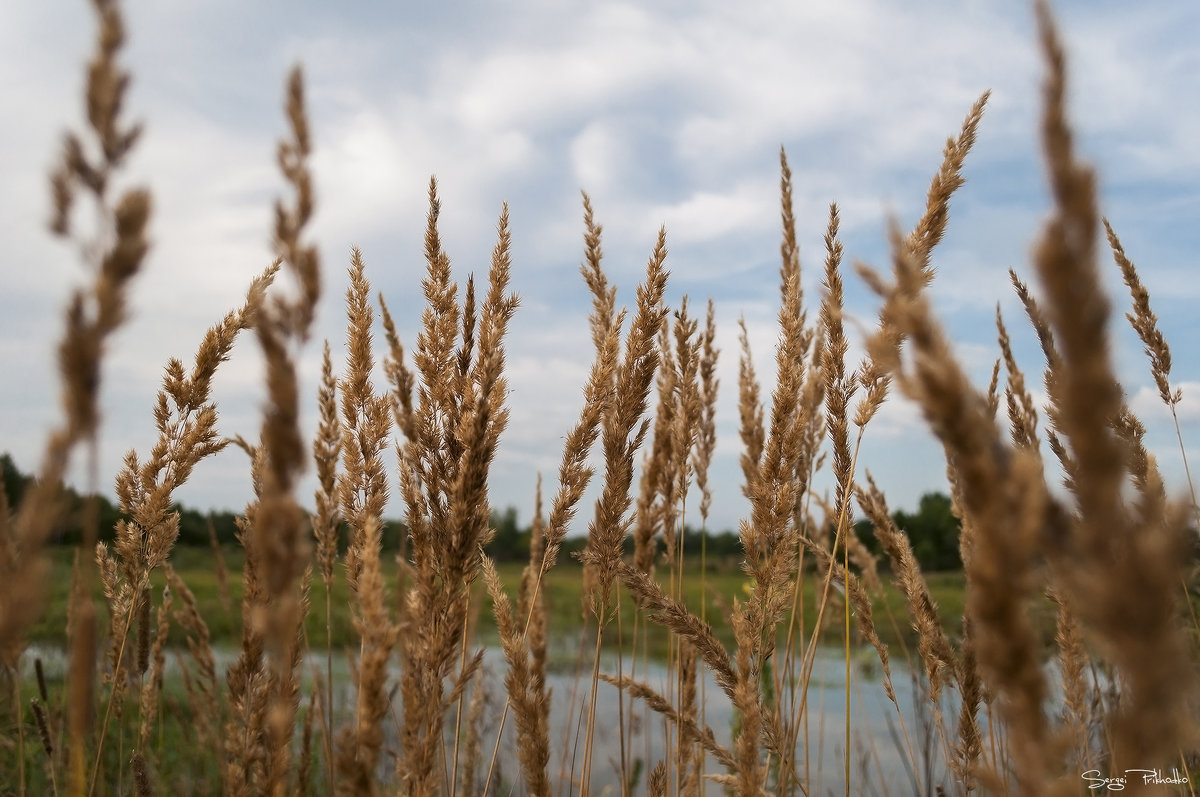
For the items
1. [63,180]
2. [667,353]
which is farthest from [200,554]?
[63,180]

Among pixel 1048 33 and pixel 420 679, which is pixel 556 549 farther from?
pixel 1048 33

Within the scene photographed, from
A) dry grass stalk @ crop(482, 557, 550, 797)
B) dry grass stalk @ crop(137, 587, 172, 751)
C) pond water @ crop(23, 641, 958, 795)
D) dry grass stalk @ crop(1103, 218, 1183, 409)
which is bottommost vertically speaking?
pond water @ crop(23, 641, 958, 795)

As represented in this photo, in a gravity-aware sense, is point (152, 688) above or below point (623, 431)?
below

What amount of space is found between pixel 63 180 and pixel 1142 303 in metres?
3.92

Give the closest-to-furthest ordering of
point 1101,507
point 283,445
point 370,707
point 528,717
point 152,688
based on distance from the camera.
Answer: point 1101,507, point 283,445, point 370,707, point 528,717, point 152,688

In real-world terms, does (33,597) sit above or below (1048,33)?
below

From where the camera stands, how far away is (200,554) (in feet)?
88.0

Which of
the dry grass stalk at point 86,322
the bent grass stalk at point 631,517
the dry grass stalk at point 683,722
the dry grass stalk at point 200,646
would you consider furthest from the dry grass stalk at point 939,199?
the dry grass stalk at point 200,646

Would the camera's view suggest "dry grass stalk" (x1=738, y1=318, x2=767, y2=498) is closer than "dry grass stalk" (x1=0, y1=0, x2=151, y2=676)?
No

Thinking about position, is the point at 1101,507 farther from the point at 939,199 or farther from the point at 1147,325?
the point at 1147,325

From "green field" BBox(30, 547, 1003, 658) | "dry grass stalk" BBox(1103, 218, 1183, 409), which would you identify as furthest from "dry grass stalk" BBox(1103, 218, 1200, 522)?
"green field" BBox(30, 547, 1003, 658)

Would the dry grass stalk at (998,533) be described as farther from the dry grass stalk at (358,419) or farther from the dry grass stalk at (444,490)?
the dry grass stalk at (358,419)

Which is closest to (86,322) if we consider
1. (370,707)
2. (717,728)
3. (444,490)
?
(370,707)

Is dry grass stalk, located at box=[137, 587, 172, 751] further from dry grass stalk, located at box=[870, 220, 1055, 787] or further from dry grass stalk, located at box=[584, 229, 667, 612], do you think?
dry grass stalk, located at box=[870, 220, 1055, 787]
